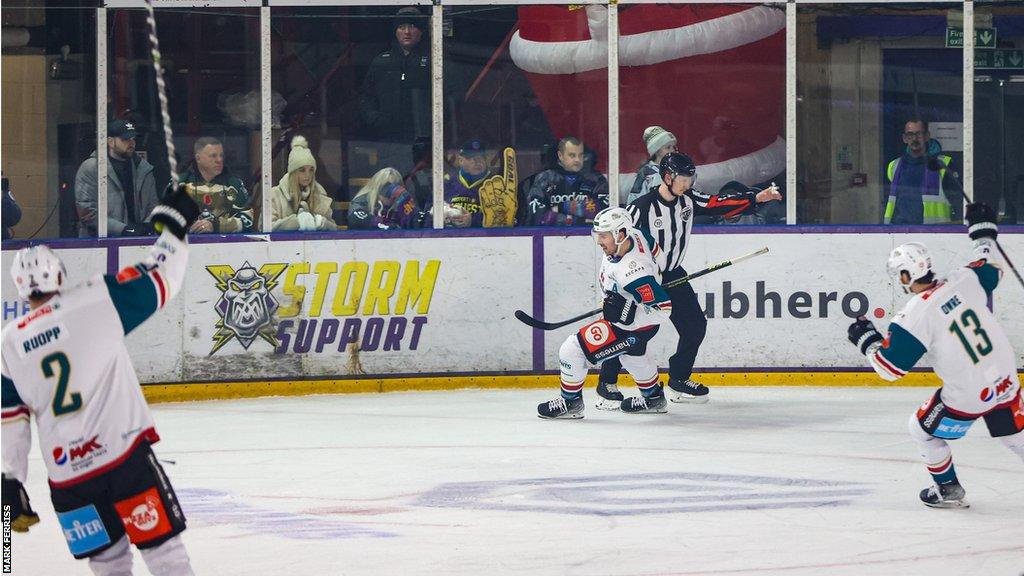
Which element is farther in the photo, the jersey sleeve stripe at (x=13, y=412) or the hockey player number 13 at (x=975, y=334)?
the hockey player number 13 at (x=975, y=334)

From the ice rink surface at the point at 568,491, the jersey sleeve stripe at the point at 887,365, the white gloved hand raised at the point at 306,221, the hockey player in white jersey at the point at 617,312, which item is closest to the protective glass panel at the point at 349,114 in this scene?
the white gloved hand raised at the point at 306,221

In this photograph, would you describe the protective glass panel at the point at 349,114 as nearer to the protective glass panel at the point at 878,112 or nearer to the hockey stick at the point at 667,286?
the hockey stick at the point at 667,286

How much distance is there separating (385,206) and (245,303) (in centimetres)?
103

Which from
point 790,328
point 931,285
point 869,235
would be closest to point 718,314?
point 790,328

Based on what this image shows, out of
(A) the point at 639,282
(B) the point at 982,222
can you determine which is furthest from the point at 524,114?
(B) the point at 982,222

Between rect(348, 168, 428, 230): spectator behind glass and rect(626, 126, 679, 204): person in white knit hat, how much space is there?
4.30 feet

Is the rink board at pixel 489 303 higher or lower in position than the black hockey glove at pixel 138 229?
lower

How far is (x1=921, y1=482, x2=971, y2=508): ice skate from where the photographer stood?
5824 mm

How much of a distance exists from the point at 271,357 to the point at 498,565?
14.6 ft

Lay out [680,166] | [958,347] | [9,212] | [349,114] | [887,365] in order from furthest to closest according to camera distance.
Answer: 1. [349,114]
2. [9,212]
3. [680,166]
4. [887,365]
5. [958,347]

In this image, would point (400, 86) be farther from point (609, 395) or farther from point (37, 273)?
point (37, 273)

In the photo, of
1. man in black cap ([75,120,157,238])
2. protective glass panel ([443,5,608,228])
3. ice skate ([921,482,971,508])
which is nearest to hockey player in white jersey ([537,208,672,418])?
protective glass panel ([443,5,608,228])

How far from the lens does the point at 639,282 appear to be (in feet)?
25.9

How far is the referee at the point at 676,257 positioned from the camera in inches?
339
